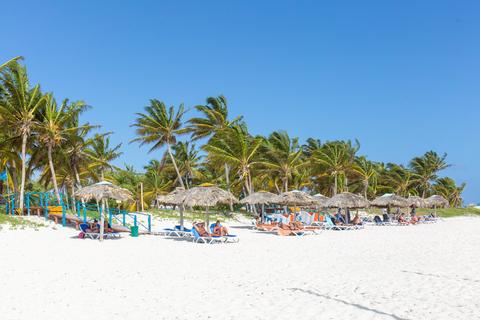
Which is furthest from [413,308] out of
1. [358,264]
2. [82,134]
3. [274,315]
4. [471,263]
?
[82,134]

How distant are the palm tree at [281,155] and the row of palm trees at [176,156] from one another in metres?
0.08

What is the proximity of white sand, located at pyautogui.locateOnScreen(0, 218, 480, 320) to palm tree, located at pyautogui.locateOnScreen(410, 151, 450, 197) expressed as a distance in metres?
41.2

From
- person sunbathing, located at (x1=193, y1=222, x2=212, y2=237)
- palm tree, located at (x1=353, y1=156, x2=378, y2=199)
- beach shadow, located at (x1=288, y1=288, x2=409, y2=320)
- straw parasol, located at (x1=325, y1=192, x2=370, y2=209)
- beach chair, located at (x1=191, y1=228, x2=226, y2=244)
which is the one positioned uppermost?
palm tree, located at (x1=353, y1=156, x2=378, y2=199)

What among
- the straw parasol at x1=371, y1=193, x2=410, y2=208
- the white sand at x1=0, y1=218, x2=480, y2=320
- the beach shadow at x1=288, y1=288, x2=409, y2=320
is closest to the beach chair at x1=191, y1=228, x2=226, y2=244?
the white sand at x1=0, y1=218, x2=480, y2=320

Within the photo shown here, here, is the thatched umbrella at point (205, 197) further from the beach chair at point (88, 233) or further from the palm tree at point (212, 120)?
the palm tree at point (212, 120)

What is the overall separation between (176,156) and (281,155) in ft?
42.5

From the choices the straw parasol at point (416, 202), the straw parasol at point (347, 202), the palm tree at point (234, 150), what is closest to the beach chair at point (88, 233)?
the straw parasol at point (347, 202)

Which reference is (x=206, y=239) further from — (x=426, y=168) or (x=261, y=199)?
(x=426, y=168)

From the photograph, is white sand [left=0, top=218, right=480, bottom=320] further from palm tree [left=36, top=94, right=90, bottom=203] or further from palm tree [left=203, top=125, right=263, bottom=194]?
palm tree [left=203, top=125, right=263, bottom=194]

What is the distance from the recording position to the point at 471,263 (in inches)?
399

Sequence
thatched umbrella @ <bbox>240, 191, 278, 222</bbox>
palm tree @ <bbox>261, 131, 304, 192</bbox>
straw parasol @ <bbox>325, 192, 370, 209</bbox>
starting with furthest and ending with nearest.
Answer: palm tree @ <bbox>261, 131, 304, 192</bbox>, straw parasol @ <bbox>325, 192, 370, 209</bbox>, thatched umbrella @ <bbox>240, 191, 278, 222</bbox>

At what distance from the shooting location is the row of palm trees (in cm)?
2191

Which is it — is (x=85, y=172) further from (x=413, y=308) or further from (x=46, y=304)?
(x=413, y=308)

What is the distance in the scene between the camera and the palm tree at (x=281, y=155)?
33.7 meters
